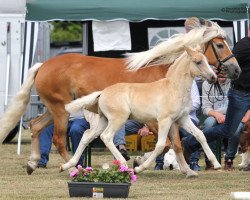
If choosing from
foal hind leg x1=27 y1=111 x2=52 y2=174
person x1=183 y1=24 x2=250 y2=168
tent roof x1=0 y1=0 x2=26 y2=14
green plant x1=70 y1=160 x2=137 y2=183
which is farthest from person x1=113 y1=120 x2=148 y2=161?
tent roof x1=0 y1=0 x2=26 y2=14

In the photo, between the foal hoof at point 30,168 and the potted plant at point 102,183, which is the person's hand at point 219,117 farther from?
the potted plant at point 102,183

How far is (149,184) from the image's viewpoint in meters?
10.8

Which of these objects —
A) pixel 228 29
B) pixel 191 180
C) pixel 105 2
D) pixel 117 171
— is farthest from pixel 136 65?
pixel 228 29

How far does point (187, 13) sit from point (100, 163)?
320 centimetres

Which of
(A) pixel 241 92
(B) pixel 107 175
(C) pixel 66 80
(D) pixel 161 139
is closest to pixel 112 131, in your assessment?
(D) pixel 161 139

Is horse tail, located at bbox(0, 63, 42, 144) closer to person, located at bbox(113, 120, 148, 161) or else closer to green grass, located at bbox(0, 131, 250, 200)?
green grass, located at bbox(0, 131, 250, 200)

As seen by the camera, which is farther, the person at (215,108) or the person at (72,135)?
the person at (72,135)

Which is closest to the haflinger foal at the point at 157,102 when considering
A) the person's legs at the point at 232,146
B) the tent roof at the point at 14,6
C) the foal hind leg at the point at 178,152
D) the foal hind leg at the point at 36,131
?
the foal hind leg at the point at 178,152

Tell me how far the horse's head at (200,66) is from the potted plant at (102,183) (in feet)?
6.10

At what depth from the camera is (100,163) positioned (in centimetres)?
1391

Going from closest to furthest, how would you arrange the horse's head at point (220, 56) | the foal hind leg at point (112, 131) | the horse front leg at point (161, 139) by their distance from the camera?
the horse front leg at point (161, 139) → the foal hind leg at point (112, 131) → the horse's head at point (220, 56)

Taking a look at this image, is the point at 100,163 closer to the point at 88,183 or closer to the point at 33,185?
the point at 33,185

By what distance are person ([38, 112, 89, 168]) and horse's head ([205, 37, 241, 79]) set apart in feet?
7.29

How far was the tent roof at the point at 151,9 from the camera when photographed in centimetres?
1537
